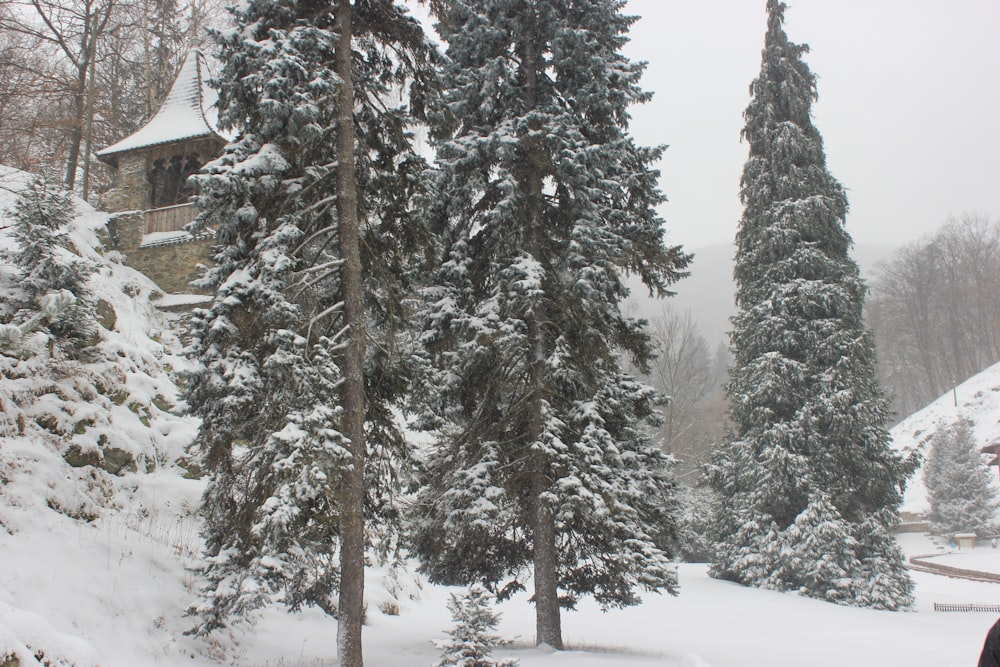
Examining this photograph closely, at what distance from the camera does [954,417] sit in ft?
134

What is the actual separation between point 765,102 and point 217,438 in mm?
20838

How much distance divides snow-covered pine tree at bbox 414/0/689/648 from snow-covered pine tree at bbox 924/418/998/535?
3076 cm

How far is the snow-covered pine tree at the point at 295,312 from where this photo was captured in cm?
673

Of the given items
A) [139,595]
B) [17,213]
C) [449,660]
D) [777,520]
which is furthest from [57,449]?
[777,520]

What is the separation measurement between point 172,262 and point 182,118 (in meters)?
5.15

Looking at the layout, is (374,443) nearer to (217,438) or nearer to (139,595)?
(217,438)

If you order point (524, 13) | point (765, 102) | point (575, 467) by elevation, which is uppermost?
point (765, 102)

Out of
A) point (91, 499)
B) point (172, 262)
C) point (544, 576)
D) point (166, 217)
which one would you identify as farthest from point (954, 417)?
point (91, 499)

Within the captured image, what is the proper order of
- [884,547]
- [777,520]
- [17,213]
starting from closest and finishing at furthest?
[17,213]
[884,547]
[777,520]

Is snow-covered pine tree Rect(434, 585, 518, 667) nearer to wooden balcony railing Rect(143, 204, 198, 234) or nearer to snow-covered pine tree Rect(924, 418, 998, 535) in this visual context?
wooden balcony railing Rect(143, 204, 198, 234)

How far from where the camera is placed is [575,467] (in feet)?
28.3

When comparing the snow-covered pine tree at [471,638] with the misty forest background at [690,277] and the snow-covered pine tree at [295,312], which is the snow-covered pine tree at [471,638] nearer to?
the snow-covered pine tree at [295,312]

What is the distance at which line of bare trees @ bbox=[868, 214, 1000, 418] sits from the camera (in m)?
50.8

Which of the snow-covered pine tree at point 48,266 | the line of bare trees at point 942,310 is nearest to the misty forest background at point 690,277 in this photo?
the line of bare trees at point 942,310
